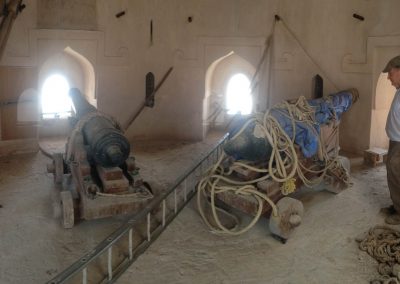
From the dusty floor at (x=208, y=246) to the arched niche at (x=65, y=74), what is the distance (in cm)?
294

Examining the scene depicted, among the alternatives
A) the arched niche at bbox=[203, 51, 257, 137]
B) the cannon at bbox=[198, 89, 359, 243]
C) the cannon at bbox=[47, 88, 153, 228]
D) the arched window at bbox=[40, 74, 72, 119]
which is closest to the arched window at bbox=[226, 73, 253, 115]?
the arched niche at bbox=[203, 51, 257, 137]

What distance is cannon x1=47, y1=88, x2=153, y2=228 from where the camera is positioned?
4.68 m

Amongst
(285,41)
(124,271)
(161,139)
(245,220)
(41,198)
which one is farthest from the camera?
(161,139)

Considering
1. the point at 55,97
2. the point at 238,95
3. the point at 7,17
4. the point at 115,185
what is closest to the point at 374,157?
the point at 238,95

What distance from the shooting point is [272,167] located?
15.7ft

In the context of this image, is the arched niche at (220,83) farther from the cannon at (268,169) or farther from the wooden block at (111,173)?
the wooden block at (111,173)

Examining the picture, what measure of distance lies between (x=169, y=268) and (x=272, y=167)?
1.48 metres

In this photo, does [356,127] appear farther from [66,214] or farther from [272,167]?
[66,214]

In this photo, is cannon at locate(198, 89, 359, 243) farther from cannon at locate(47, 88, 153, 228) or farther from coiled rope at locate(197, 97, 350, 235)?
cannon at locate(47, 88, 153, 228)

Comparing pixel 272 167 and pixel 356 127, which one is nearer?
pixel 272 167

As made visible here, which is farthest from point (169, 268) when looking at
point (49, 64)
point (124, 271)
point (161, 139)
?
point (49, 64)

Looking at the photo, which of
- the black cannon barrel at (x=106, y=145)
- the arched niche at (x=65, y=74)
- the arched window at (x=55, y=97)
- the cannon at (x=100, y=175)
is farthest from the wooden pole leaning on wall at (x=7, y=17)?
the black cannon barrel at (x=106, y=145)

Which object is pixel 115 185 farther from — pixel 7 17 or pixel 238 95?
pixel 238 95

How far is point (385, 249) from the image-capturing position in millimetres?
4258
